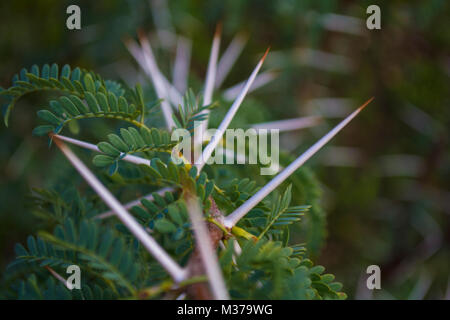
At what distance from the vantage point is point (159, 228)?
40 centimetres

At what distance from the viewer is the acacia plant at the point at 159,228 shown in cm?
41

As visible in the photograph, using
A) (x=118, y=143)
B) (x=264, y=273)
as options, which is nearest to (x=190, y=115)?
(x=118, y=143)

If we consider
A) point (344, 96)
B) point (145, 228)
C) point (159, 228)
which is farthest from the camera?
point (344, 96)

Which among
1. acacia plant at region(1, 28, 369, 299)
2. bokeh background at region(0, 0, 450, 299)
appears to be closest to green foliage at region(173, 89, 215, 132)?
acacia plant at region(1, 28, 369, 299)

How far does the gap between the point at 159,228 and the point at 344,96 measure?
73.1 inches

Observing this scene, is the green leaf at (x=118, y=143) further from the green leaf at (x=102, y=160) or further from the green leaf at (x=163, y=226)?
the green leaf at (x=163, y=226)

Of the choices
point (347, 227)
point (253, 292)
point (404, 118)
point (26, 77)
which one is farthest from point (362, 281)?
point (26, 77)

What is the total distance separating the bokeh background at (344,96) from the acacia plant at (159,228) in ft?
2.90

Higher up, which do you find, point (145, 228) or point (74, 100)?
point (74, 100)

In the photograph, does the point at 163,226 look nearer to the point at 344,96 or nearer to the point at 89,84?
the point at 89,84

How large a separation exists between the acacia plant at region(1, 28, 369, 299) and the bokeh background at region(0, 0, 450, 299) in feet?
2.90

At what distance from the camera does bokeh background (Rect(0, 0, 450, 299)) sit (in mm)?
1503
